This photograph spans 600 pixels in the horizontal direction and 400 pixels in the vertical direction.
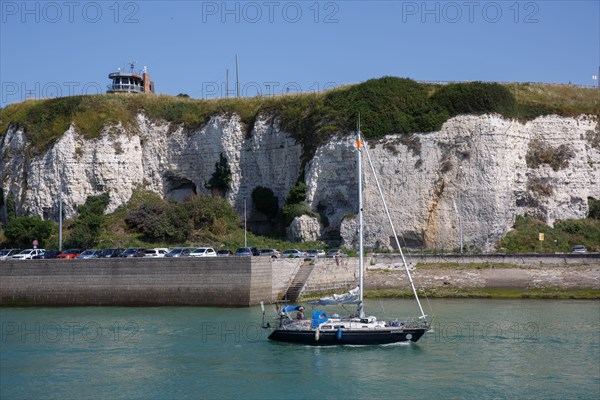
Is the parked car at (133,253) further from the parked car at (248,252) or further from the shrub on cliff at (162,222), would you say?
the shrub on cliff at (162,222)

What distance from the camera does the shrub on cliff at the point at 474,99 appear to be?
68.2 meters

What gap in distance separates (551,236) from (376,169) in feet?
45.5

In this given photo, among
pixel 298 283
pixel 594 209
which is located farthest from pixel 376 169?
pixel 594 209

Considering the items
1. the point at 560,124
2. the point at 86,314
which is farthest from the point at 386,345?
the point at 560,124

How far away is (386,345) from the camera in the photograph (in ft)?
125

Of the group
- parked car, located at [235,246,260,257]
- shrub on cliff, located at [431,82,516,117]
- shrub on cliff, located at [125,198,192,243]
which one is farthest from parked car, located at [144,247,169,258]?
shrub on cliff, located at [431,82,516,117]

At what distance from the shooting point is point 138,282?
5238 cm

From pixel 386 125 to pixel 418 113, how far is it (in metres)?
2.74

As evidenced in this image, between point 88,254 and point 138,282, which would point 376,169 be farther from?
point 138,282

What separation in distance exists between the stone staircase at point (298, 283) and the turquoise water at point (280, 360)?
6.14 meters

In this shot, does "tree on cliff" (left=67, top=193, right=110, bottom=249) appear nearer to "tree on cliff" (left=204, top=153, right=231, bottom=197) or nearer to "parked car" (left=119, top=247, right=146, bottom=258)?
"parked car" (left=119, top=247, right=146, bottom=258)

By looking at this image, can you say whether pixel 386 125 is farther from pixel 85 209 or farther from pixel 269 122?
pixel 85 209

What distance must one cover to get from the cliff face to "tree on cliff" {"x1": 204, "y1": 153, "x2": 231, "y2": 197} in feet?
2.10

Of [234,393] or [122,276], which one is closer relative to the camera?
[234,393]
